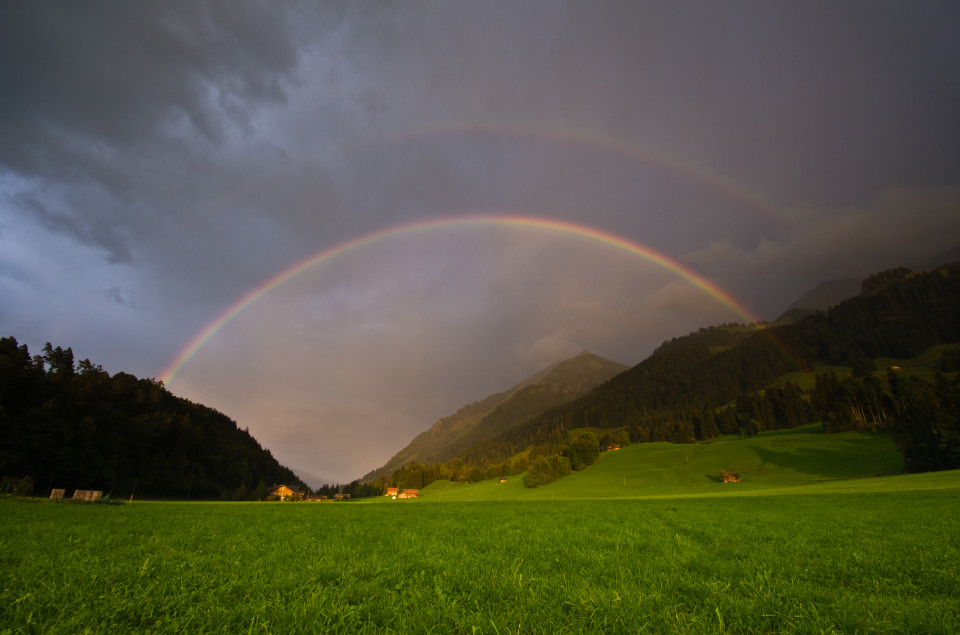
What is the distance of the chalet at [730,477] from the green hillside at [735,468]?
1.53 m

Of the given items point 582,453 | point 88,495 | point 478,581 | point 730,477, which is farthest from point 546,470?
point 478,581

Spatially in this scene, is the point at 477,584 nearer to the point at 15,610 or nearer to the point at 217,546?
the point at 15,610

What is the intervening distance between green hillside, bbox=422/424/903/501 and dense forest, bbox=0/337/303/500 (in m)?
72.8

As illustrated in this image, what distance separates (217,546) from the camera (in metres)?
8.88

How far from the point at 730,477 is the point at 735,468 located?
32.8 ft

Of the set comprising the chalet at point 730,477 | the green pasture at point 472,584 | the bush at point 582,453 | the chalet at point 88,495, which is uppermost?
the bush at point 582,453

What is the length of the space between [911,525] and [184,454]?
133m

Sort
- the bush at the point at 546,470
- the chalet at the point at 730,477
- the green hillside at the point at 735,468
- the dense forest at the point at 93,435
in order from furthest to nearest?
the bush at the point at 546,470 → the chalet at the point at 730,477 → the green hillside at the point at 735,468 → the dense forest at the point at 93,435

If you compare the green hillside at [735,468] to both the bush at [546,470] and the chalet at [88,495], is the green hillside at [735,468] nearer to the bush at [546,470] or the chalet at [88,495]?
the bush at [546,470]

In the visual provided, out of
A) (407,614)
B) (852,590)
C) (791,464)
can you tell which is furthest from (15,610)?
(791,464)

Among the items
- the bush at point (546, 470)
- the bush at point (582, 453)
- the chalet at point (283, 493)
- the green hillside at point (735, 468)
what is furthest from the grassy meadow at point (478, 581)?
the chalet at point (283, 493)

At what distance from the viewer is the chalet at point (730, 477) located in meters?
81.6

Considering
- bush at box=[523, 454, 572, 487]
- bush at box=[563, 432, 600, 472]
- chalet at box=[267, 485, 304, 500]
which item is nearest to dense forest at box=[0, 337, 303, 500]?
chalet at box=[267, 485, 304, 500]

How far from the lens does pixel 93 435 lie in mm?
75500
